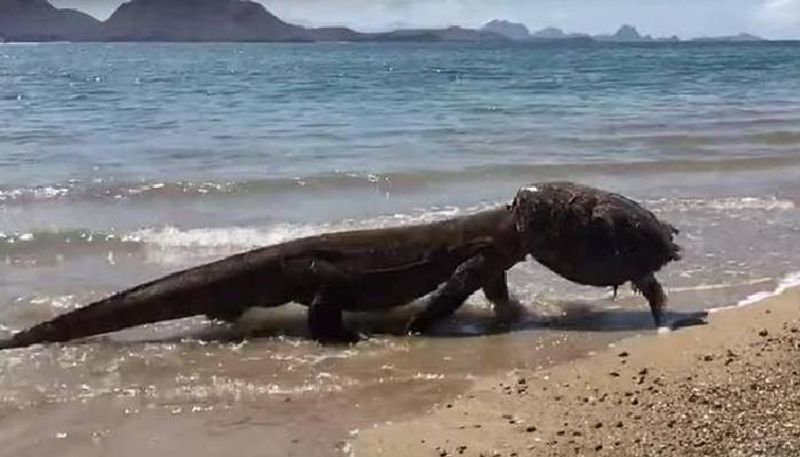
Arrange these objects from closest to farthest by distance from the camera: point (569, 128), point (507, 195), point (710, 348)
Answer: point (710, 348)
point (507, 195)
point (569, 128)

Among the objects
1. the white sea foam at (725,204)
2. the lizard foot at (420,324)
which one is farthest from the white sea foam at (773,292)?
the white sea foam at (725,204)

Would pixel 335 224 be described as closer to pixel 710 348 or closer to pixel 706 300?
pixel 706 300

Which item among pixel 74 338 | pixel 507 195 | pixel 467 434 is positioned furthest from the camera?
pixel 507 195

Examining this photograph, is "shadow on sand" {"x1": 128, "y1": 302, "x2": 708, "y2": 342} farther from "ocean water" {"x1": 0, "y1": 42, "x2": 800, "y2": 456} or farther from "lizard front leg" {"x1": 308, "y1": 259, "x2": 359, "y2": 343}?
"lizard front leg" {"x1": 308, "y1": 259, "x2": 359, "y2": 343}

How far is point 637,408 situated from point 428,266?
2953 mm

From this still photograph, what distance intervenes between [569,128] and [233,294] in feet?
54.5

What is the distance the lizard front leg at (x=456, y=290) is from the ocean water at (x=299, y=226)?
0.16 metres

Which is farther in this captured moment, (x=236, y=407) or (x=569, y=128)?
(x=569, y=128)

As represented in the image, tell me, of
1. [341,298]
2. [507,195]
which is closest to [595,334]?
[341,298]

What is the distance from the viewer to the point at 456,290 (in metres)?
8.17

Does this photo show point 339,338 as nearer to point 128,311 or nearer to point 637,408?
point 128,311

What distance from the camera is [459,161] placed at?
17.3 metres

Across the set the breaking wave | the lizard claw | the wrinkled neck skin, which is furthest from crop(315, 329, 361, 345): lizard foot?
the breaking wave

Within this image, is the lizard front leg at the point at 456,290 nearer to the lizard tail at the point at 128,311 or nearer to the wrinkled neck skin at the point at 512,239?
the wrinkled neck skin at the point at 512,239
